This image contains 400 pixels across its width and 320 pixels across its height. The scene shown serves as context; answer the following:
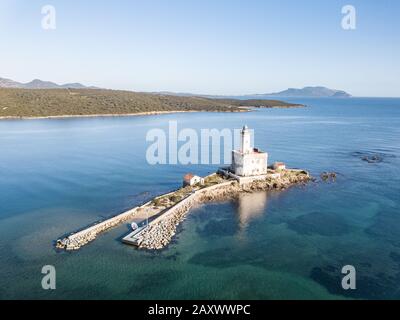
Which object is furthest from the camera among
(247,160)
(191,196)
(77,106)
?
(77,106)

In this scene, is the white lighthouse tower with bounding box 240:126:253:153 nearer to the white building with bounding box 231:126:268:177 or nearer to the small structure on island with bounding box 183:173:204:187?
the white building with bounding box 231:126:268:177

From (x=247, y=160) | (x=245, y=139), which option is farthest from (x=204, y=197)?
(x=245, y=139)

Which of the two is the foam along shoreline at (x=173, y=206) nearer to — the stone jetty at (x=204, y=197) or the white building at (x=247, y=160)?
the stone jetty at (x=204, y=197)

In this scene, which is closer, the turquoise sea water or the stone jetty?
the turquoise sea water

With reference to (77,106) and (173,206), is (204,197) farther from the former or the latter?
(77,106)

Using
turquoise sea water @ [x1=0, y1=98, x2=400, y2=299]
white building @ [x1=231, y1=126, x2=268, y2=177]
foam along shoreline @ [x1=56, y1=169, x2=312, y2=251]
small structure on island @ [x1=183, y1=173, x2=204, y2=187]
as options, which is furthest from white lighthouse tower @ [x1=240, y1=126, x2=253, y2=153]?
small structure on island @ [x1=183, y1=173, x2=204, y2=187]
